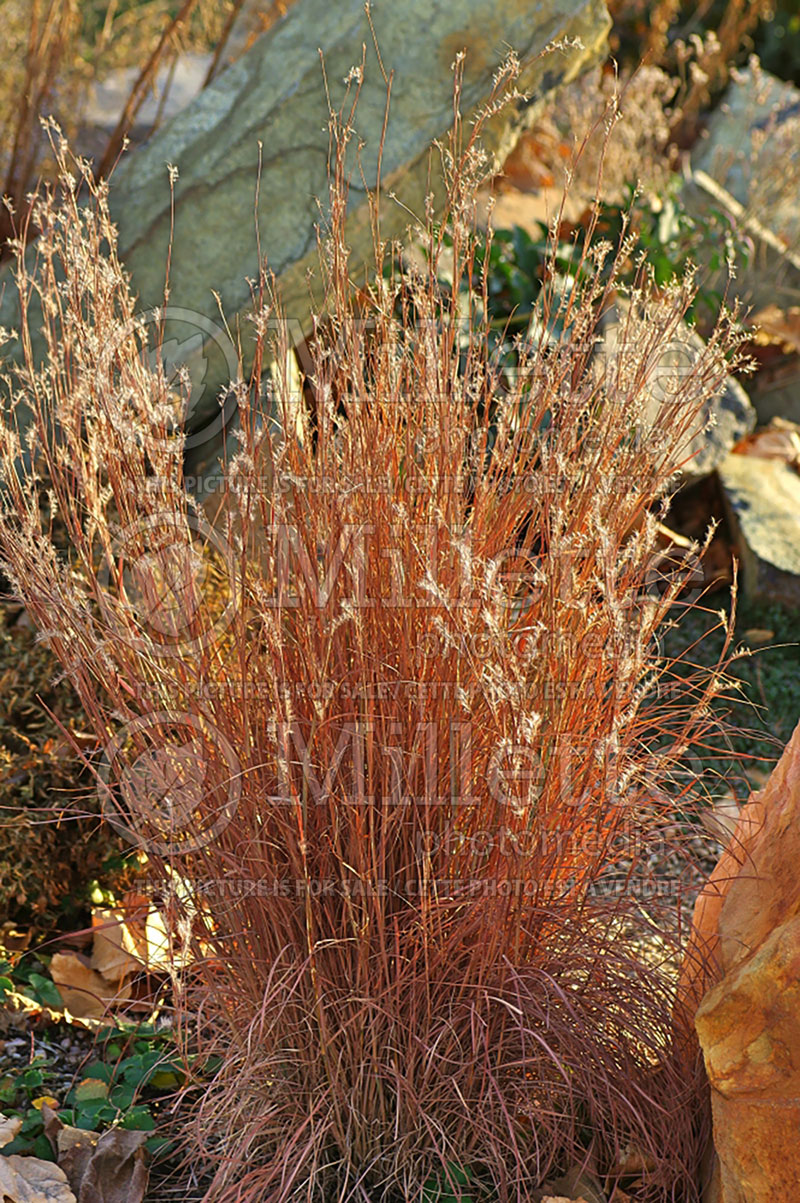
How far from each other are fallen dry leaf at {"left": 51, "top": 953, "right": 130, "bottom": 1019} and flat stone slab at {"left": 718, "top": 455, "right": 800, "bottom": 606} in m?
2.23

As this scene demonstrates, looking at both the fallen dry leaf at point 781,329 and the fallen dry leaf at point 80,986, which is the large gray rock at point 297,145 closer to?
the fallen dry leaf at point 80,986

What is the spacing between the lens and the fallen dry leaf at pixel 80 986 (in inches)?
81.2

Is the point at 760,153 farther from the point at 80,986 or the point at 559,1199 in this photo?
the point at 559,1199

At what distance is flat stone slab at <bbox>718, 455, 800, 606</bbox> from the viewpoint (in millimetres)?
3504

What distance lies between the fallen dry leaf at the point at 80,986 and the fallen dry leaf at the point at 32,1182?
1.23 ft

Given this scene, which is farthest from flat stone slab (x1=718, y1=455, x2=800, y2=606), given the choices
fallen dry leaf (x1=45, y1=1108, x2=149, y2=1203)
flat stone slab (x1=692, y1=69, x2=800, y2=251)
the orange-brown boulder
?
fallen dry leaf (x1=45, y1=1108, x2=149, y2=1203)

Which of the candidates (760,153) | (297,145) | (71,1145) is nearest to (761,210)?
(760,153)

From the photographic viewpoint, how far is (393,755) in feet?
5.06

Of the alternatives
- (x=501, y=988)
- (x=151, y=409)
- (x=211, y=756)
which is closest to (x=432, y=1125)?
(x=501, y=988)

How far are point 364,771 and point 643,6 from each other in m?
6.68

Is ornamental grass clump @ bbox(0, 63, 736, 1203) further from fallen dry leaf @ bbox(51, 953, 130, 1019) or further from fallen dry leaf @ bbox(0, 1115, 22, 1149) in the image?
fallen dry leaf @ bbox(51, 953, 130, 1019)

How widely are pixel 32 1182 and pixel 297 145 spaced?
256cm

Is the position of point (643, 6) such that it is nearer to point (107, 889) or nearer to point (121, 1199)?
point (107, 889)

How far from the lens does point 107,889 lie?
2291 mm
